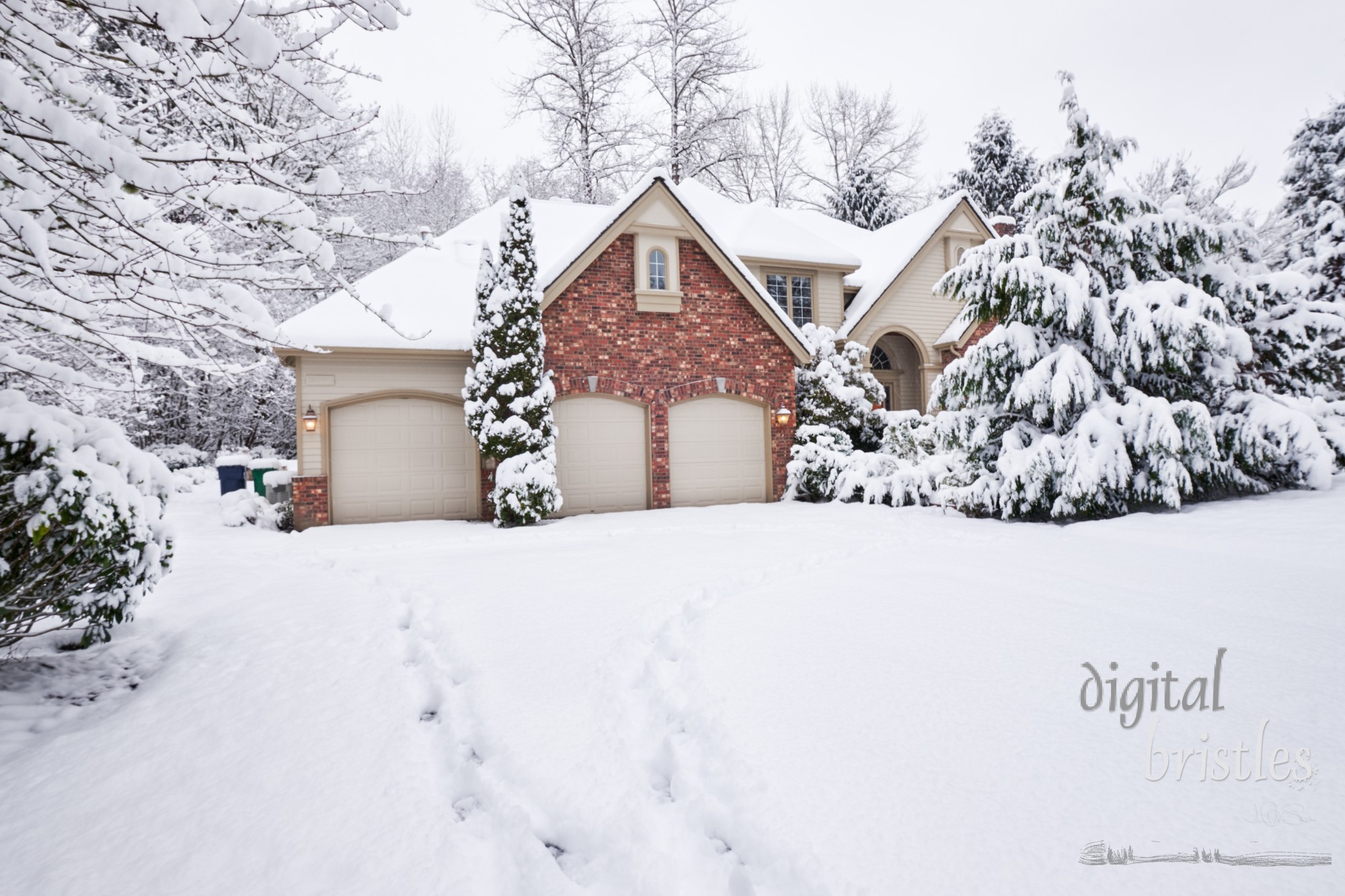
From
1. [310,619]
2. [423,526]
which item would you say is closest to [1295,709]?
[310,619]

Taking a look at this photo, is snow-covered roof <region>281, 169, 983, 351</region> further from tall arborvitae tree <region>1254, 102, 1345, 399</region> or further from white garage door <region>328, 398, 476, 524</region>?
tall arborvitae tree <region>1254, 102, 1345, 399</region>

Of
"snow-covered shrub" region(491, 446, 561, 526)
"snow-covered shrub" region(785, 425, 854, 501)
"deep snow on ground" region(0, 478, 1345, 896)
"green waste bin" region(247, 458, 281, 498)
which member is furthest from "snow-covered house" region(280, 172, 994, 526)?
"deep snow on ground" region(0, 478, 1345, 896)

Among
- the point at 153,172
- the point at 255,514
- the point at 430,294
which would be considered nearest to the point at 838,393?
the point at 430,294

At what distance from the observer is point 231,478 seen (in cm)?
1277

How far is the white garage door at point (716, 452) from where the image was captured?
11852 mm

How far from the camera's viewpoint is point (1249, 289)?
27.9ft

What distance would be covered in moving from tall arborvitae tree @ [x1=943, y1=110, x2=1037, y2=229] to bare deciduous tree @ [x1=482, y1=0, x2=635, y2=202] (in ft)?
41.7

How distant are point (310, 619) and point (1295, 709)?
522 centimetres

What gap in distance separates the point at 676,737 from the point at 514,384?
771 centimetres

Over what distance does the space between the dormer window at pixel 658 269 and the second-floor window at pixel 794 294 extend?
12.6 feet

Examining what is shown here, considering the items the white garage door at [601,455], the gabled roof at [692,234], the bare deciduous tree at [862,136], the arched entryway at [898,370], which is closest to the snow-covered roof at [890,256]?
the arched entryway at [898,370]

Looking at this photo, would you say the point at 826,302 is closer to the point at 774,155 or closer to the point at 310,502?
the point at 310,502

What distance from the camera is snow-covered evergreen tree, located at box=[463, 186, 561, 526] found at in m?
9.67

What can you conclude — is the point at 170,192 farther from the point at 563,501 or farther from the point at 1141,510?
the point at 1141,510
